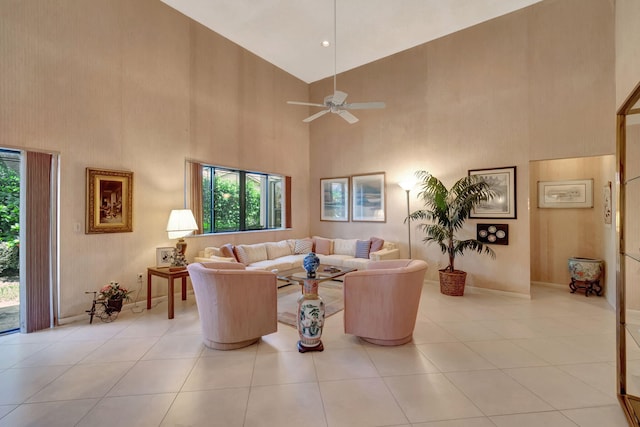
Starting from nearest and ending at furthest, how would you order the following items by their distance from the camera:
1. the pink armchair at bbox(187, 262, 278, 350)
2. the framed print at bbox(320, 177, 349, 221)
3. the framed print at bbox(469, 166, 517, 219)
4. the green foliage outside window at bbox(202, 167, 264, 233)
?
the pink armchair at bbox(187, 262, 278, 350), the framed print at bbox(469, 166, 517, 219), the green foliage outside window at bbox(202, 167, 264, 233), the framed print at bbox(320, 177, 349, 221)

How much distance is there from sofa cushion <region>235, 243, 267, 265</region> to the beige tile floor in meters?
Answer: 1.61

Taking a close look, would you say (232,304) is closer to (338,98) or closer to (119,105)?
(338,98)

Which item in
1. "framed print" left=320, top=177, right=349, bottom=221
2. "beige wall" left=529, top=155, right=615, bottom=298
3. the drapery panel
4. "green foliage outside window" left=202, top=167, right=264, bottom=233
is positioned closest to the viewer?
the drapery panel

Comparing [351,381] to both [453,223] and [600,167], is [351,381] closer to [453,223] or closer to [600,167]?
[453,223]

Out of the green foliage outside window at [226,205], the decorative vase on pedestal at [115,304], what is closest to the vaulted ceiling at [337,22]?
the green foliage outside window at [226,205]

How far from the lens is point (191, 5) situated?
4488mm

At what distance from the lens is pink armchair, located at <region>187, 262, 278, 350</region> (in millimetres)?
2805

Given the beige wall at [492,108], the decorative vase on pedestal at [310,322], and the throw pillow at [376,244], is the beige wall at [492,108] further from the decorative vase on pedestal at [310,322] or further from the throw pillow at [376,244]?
the decorative vase on pedestal at [310,322]

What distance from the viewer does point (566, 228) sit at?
5227mm

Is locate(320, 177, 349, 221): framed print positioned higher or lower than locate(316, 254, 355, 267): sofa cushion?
higher

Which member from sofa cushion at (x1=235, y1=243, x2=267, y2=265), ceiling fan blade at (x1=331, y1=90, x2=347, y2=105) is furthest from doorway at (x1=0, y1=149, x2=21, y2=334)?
ceiling fan blade at (x1=331, y1=90, x2=347, y2=105)

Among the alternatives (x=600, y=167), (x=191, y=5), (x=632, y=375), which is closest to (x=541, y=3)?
(x=600, y=167)

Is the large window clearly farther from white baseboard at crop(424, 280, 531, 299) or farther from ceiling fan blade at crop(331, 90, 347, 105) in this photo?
white baseboard at crop(424, 280, 531, 299)

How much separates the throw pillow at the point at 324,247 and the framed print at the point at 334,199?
759 mm
